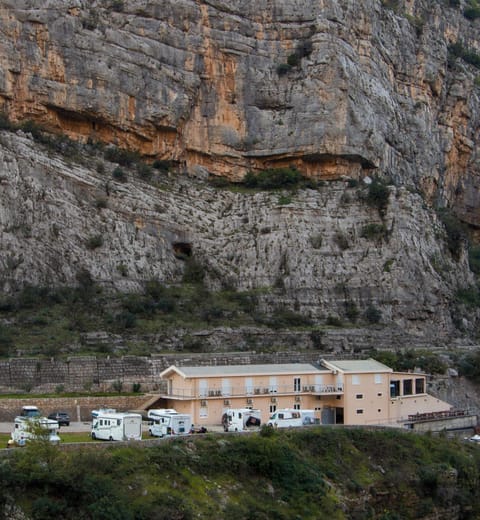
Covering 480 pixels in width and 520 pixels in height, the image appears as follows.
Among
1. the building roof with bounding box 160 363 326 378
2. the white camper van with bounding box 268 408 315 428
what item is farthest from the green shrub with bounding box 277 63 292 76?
the white camper van with bounding box 268 408 315 428

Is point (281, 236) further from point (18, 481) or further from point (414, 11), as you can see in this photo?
point (18, 481)

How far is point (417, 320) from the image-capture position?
238 ft

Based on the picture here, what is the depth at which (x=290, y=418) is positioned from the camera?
5019 centimetres

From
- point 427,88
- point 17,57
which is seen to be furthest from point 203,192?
point 427,88

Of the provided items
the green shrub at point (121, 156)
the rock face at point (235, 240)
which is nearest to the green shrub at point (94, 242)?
the rock face at point (235, 240)

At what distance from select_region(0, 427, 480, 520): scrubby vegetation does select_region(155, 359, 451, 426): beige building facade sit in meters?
4.49

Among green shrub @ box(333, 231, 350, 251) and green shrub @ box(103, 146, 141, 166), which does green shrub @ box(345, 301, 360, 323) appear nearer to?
green shrub @ box(333, 231, 350, 251)

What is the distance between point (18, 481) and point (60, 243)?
3315cm

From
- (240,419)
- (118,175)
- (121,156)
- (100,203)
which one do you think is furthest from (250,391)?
(121,156)

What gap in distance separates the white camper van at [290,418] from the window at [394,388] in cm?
790

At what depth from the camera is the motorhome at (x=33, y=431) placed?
127ft

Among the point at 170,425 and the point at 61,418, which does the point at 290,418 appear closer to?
the point at 170,425

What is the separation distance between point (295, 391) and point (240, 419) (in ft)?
21.6

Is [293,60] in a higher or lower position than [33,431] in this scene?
higher
